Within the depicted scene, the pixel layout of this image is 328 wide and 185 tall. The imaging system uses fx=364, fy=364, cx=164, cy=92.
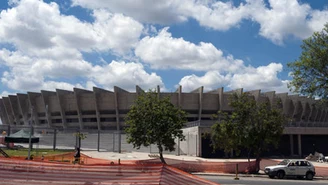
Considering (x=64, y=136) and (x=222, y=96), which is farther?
(x=222, y=96)

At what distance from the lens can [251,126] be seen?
91.5 feet

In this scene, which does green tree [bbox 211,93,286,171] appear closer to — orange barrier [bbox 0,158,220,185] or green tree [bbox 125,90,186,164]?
green tree [bbox 125,90,186,164]

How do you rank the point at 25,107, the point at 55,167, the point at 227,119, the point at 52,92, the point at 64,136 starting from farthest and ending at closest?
the point at 25,107 < the point at 52,92 < the point at 64,136 < the point at 227,119 < the point at 55,167

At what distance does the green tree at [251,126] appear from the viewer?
27.9m

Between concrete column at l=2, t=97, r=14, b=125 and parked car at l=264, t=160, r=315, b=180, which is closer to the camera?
parked car at l=264, t=160, r=315, b=180

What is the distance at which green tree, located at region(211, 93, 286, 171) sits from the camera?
27.9 meters

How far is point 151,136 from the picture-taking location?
102ft

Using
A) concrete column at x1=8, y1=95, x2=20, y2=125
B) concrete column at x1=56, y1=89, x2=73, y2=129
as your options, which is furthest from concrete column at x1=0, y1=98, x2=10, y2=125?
concrete column at x1=56, y1=89, x2=73, y2=129

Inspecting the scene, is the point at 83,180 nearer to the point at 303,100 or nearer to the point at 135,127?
the point at 135,127

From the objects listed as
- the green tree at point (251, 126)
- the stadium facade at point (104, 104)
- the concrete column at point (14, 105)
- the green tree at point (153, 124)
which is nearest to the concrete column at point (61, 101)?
the stadium facade at point (104, 104)

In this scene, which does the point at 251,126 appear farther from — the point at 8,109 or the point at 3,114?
the point at 3,114

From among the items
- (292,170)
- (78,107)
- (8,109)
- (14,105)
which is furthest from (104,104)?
(292,170)

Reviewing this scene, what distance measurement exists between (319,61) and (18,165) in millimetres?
21260

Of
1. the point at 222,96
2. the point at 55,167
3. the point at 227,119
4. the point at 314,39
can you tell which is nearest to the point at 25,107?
the point at 222,96
